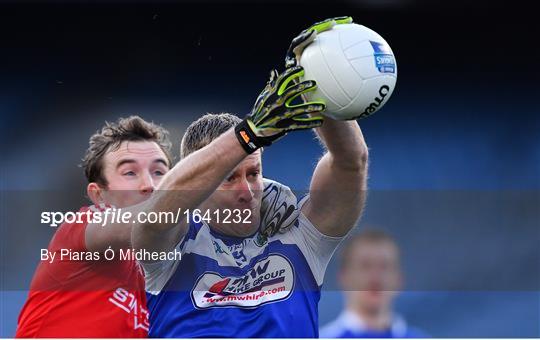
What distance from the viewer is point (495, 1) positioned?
24.3 ft

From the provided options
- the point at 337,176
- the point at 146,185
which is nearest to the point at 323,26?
the point at 337,176

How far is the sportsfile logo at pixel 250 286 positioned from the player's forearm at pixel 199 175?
1.71 ft

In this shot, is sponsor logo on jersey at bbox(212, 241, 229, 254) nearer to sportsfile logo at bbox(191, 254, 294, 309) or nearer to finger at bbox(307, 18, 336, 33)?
sportsfile logo at bbox(191, 254, 294, 309)

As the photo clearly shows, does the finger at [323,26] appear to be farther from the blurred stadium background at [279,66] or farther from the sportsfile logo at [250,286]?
the blurred stadium background at [279,66]

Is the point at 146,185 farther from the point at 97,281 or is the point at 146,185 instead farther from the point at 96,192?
the point at 97,281

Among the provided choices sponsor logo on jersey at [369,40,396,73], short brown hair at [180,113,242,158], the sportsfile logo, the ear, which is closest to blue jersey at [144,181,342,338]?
the sportsfile logo

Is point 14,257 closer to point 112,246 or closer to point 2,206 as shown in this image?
point 2,206

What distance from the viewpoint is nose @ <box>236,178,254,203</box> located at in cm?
300

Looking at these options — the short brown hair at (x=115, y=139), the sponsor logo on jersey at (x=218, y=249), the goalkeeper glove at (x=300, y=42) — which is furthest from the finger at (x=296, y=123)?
the short brown hair at (x=115, y=139)

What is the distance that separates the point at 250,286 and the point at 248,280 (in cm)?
3

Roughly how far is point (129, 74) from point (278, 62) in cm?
150

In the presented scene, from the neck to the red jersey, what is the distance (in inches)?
54.7

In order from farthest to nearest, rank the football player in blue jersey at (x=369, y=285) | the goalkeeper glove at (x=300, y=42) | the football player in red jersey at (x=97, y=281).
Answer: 1. the football player in red jersey at (x=97, y=281)
2. the goalkeeper glove at (x=300, y=42)
3. the football player in blue jersey at (x=369, y=285)

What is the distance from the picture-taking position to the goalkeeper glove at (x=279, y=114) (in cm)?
242
